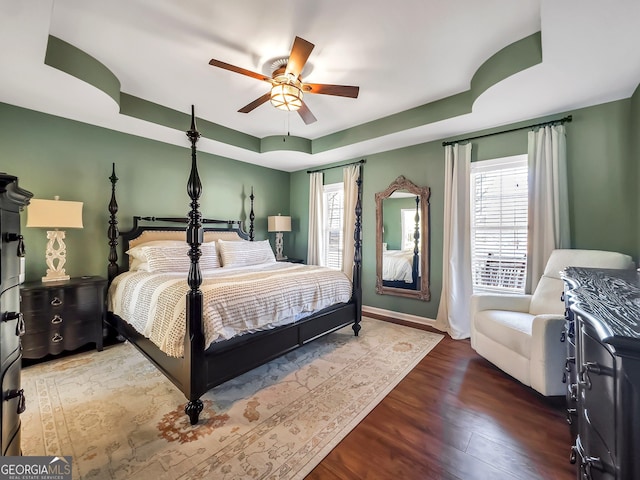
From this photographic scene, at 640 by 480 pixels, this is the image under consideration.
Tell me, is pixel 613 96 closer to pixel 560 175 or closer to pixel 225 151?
pixel 560 175

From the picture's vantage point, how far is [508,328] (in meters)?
2.33

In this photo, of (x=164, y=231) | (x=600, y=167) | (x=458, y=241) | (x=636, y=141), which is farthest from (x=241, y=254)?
(x=636, y=141)

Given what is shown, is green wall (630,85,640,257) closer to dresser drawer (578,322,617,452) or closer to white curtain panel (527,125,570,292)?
white curtain panel (527,125,570,292)

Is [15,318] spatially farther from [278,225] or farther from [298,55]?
[278,225]

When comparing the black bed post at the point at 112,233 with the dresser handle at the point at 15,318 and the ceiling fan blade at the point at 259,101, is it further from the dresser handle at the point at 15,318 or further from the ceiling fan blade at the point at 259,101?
the dresser handle at the point at 15,318

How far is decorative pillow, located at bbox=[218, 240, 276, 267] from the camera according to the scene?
374 cm

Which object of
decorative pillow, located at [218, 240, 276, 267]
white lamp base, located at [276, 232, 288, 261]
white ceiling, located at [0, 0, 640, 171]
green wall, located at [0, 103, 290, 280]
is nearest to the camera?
white ceiling, located at [0, 0, 640, 171]

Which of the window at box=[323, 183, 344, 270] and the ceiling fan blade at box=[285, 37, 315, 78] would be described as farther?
the window at box=[323, 183, 344, 270]

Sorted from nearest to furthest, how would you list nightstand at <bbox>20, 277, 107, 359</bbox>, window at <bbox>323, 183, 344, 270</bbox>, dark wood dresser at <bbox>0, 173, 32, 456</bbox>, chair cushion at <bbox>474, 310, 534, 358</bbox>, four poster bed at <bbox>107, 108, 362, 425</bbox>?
dark wood dresser at <bbox>0, 173, 32, 456</bbox> → four poster bed at <bbox>107, 108, 362, 425</bbox> → chair cushion at <bbox>474, 310, 534, 358</bbox> → nightstand at <bbox>20, 277, 107, 359</bbox> → window at <bbox>323, 183, 344, 270</bbox>

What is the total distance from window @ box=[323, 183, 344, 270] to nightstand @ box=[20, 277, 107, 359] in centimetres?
332

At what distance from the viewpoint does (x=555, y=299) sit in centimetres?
247

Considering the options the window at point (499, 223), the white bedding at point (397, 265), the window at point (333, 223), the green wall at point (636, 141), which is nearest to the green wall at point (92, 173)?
the window at point (333, 223)

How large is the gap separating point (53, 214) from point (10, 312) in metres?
2.19

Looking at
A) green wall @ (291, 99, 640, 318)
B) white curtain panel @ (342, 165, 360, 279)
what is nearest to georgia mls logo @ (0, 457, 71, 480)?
white curtain panel @ (342, 165, 360, 279)
